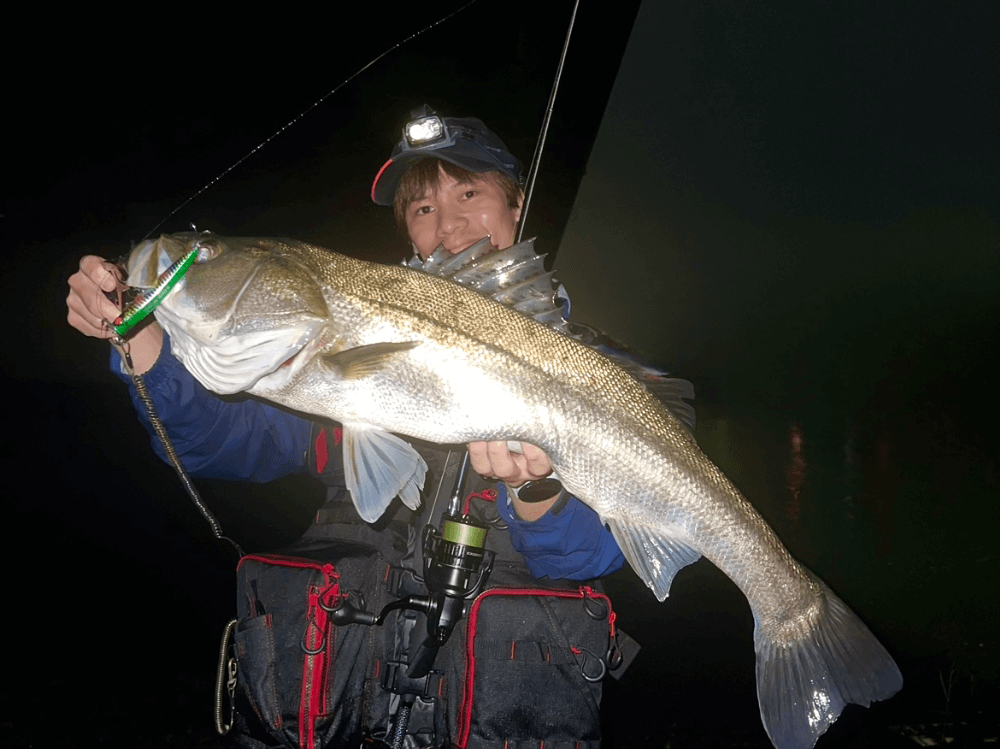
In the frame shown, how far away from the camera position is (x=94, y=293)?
150 centimetres

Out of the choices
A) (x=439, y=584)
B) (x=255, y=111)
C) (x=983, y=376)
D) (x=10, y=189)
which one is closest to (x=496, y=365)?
(x=439, y=584)

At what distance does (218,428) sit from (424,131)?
76.4 inches

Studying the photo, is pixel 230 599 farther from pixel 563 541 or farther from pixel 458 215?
pixel 563 541

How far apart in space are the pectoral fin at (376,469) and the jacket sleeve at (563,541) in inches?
20.4

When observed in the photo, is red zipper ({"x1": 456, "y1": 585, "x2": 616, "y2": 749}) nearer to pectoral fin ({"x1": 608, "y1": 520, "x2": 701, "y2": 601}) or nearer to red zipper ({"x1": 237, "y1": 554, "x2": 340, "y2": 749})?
pectoral fin ({"x1": 608, "y1": 520, "x2": 701, "y2": 601})

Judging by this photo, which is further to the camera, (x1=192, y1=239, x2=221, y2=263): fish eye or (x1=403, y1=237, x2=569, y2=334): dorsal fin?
(x1=403, y1=237, x2=569, y2=334): dorsal fin

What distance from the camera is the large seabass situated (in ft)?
5.29

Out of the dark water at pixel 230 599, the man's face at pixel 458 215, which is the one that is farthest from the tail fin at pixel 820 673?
the dark water at pixel 230 599

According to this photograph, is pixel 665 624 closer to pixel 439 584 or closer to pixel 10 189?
pixel 439 584

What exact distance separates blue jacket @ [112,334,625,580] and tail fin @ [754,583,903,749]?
0.66 metres

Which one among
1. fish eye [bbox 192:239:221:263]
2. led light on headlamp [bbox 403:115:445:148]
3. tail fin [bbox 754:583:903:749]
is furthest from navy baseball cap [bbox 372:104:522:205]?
tail fin [bbox 754:583:903:749]

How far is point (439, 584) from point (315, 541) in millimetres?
696

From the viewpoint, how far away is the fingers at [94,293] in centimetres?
149

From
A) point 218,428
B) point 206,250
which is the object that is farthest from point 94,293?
point 218,428
